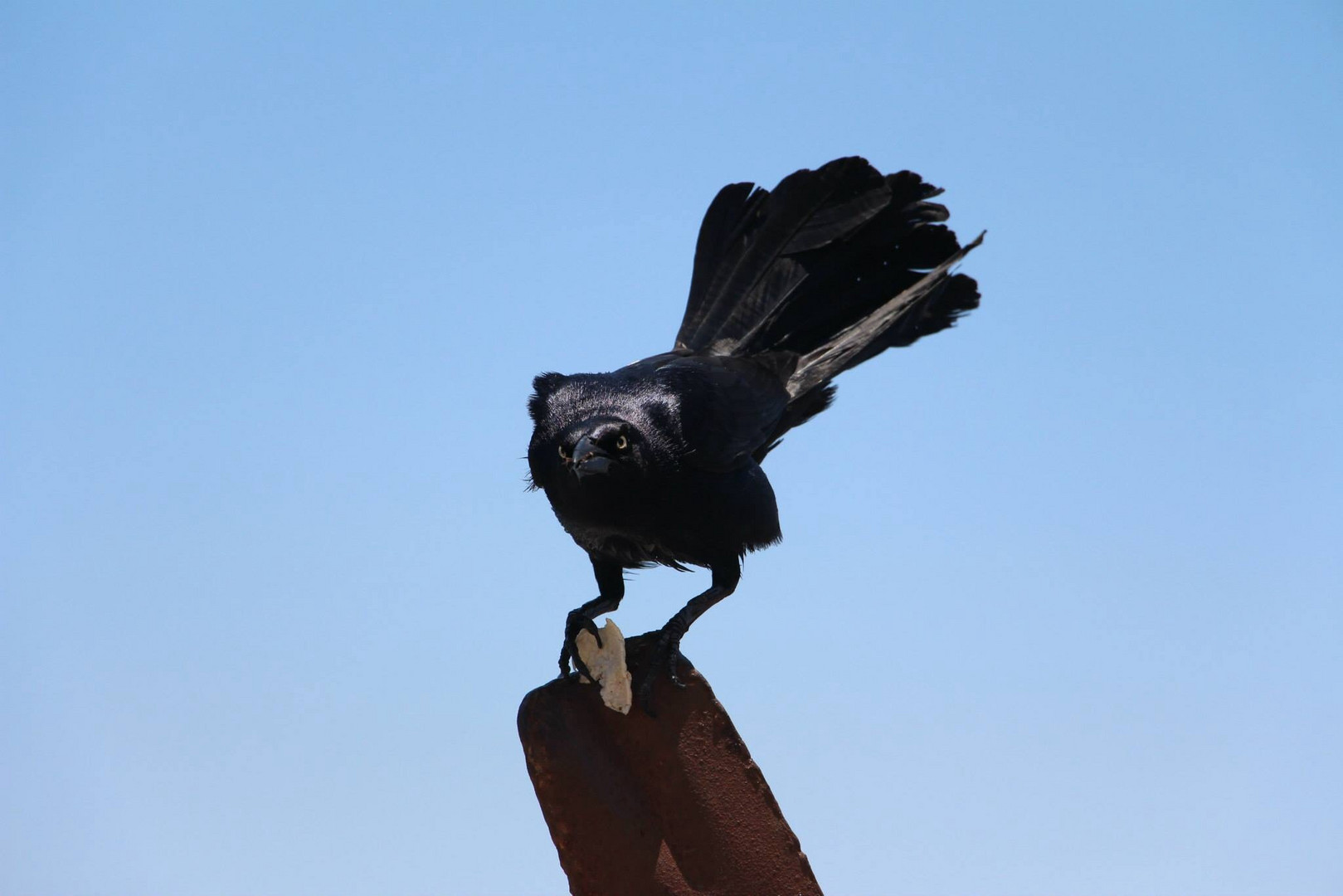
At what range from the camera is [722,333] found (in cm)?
820

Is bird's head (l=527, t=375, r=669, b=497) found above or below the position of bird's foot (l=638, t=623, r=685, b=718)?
above

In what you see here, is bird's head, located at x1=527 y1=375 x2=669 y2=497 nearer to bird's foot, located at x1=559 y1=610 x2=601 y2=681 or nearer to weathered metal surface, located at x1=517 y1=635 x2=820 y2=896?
bird's foot, located at x1=559 y1=610 x2=601 y2=681

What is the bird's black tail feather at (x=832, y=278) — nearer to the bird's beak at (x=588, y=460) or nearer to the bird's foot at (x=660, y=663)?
the bird's beak at (x=588, y=460)

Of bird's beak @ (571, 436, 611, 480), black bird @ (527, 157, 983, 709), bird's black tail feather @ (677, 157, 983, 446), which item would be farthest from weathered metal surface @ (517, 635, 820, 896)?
bird's black tail feather @ (677, 157, 983, 446)

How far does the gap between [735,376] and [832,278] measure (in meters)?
1.29

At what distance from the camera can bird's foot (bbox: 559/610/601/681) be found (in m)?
5.60

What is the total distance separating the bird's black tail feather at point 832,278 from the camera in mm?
8008

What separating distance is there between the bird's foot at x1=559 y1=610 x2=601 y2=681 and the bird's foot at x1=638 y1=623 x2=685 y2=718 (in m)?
0.21

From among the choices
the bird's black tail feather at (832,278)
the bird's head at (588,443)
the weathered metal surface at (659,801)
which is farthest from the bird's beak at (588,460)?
the bird's black tail feather at (832,278)

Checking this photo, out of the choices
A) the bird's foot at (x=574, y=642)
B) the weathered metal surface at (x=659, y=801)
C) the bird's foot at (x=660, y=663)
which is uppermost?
the bird's foot at (x=574, y=642)

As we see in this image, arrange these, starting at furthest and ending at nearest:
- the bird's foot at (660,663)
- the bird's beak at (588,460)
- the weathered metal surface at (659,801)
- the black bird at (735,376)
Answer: the black bird at (735,376)
the bird's beak at (588,460)
the bird's foot at (660,663)
the weathered metal surface at (659,801)

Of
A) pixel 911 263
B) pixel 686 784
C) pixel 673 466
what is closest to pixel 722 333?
pixel 911 263

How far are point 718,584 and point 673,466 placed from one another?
2.02ft

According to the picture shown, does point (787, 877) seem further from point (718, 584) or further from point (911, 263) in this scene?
point (911, 263)
